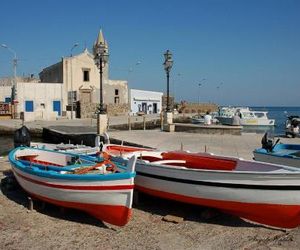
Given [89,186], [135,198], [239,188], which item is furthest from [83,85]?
[239,188]

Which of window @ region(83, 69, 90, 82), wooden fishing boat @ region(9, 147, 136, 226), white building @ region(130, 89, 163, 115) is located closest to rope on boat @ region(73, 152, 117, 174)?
wooden fishing boat @ region(9, 147, 136, 226)

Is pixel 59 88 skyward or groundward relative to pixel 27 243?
skyward

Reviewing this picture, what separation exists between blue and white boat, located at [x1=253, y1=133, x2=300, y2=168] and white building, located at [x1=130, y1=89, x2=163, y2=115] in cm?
4791

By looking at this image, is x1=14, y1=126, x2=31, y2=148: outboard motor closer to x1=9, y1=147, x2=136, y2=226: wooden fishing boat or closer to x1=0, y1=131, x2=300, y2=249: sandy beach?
x1=9, y1=147, x2=136, y2=226: wooden fishing boat

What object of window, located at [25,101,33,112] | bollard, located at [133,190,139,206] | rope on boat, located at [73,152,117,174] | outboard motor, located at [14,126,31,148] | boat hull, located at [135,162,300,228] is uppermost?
window, located at [25,101,33,112]

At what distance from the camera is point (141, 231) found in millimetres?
6938

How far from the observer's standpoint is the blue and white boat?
380 inches

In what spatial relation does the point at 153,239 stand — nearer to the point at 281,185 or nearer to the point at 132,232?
the point at 132,232

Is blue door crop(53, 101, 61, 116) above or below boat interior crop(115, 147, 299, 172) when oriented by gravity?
above

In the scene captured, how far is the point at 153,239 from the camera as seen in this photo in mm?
6543

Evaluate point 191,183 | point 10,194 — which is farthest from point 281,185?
point 10,194

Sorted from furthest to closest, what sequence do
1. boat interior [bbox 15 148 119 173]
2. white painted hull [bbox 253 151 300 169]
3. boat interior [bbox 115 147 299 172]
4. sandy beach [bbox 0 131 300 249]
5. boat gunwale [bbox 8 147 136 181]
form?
white painted hull [bbox 253 151 300 169], boat interior [bbox 15 148 119 173], boat interior [bbox 115 147 299 172], boat gunwale [bbox 8 147 136 181], sandy beach [bbox 0 131 300 249]

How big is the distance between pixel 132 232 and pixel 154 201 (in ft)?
6.64

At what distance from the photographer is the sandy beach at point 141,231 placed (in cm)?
632
